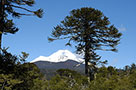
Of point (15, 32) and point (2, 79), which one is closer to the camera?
point (2, 79)

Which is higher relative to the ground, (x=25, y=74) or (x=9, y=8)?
(x=9, y=8)

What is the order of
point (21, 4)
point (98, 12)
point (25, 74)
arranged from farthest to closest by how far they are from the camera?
point (98, 12) → point (21, 4) → point (25, 74)

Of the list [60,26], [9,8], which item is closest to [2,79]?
[9,8]

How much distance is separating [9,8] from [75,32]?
12.2 metres

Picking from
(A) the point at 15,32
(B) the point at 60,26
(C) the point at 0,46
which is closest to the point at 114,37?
(B) the point at 60,26

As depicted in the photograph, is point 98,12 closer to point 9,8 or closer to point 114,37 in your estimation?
point 114,37

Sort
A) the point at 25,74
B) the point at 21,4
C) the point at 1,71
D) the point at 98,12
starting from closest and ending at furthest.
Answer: the point at 1,71 < the point at 25,74 < the point at 21,4 < the point at 98,12

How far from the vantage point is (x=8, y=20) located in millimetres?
13039

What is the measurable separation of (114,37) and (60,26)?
5.85 meters

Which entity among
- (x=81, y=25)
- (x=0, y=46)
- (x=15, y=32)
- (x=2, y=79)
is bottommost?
(x=2, y=79)

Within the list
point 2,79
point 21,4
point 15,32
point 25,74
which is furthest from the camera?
point 15,32

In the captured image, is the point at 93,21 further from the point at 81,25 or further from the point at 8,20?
the point at 8,20

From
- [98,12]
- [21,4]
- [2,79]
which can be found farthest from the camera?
[98,12]

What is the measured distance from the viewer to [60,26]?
23.8 m
